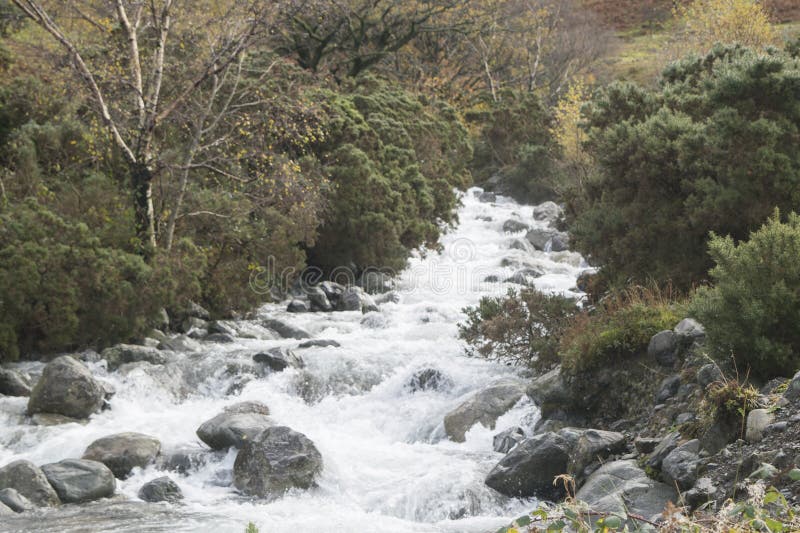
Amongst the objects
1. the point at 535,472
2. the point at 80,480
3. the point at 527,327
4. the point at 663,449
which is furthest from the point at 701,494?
the point at 80,480

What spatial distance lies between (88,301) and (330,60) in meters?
16.8

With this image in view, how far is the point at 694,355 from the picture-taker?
8766 millimetres

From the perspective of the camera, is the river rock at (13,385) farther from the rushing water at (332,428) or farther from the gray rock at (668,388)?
the gray rock at (668,388)

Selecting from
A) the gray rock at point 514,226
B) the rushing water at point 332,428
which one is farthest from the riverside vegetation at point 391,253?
the gray rock at point 514,226

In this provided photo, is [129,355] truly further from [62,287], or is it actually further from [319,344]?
[319,344]

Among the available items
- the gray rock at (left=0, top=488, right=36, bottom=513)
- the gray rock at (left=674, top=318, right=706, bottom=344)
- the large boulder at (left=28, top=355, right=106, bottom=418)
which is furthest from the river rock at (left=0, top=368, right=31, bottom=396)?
the gray rock at (left=674, top=318, right=706, bottom=344)

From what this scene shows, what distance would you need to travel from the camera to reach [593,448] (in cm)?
804

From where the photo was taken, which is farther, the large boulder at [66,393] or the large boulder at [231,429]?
the large boulder at [66,393]

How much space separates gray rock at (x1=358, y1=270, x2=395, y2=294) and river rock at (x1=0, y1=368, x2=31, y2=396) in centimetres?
902

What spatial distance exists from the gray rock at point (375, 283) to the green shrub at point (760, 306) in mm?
11888

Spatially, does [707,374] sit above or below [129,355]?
above

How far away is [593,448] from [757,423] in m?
1.88

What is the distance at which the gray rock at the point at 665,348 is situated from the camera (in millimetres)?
9211

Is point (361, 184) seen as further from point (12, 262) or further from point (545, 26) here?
point (545, 26)
